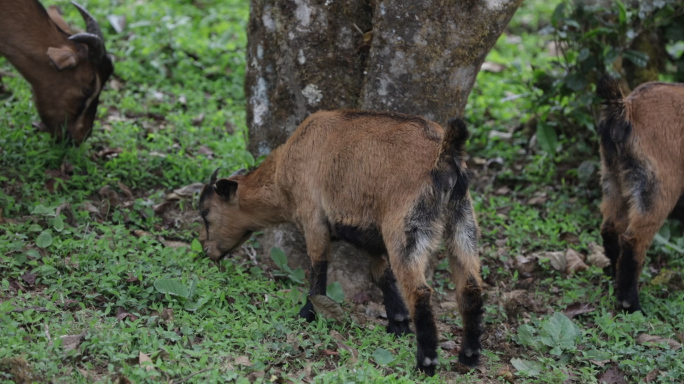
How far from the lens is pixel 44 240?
18.2ft

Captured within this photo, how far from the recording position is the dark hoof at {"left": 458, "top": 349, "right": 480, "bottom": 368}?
16.4 ft

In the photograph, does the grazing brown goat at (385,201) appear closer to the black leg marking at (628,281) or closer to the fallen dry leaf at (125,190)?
the fallen dry leaf at (125,190)

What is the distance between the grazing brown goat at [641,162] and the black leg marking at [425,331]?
2.17m

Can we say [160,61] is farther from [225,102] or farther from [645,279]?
[645,279]

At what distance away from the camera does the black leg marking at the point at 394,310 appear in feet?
18.1

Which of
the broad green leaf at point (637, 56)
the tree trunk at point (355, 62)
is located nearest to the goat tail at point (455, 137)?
the tree trunk at point (355, 62)

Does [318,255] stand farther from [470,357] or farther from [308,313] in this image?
[470,357]

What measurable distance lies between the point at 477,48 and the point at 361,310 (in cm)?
221

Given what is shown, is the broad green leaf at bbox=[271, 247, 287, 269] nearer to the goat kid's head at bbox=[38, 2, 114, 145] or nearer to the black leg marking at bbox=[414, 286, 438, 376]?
the black leg marking at bbox=[414, 286, 438, 376]

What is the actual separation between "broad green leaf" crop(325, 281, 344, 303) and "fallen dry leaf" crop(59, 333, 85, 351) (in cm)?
183

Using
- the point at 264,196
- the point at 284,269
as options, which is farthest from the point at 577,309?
the point at 264,196

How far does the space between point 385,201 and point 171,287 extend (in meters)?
1.56

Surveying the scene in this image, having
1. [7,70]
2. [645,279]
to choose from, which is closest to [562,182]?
[645,279]

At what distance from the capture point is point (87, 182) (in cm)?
689
